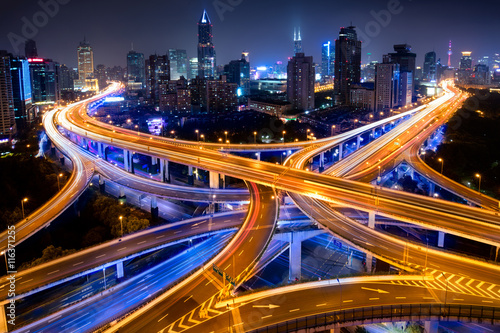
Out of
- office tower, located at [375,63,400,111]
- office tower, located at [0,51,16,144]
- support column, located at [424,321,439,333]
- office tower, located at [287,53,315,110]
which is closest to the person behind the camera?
support column, located at [424,321,439,333]

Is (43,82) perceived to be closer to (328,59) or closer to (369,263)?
(369,263)

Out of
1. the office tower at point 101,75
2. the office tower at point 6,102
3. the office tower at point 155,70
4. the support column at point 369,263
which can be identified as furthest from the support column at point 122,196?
the office tower at point 101,75

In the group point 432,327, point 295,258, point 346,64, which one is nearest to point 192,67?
point 346,64

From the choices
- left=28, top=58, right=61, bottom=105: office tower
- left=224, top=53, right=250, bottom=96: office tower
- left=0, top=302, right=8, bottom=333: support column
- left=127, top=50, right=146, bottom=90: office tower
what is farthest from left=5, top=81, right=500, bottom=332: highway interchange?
left=127, top=50, right=146, bottom=90: office tower

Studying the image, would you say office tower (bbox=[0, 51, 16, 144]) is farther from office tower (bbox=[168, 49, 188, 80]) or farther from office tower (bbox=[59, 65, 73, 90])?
office tower (bbox=[168, 49, 188, 80])

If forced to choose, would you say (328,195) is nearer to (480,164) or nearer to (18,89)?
(480,164)

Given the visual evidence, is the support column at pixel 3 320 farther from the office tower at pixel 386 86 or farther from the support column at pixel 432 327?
the office tower at pixel 386 86
